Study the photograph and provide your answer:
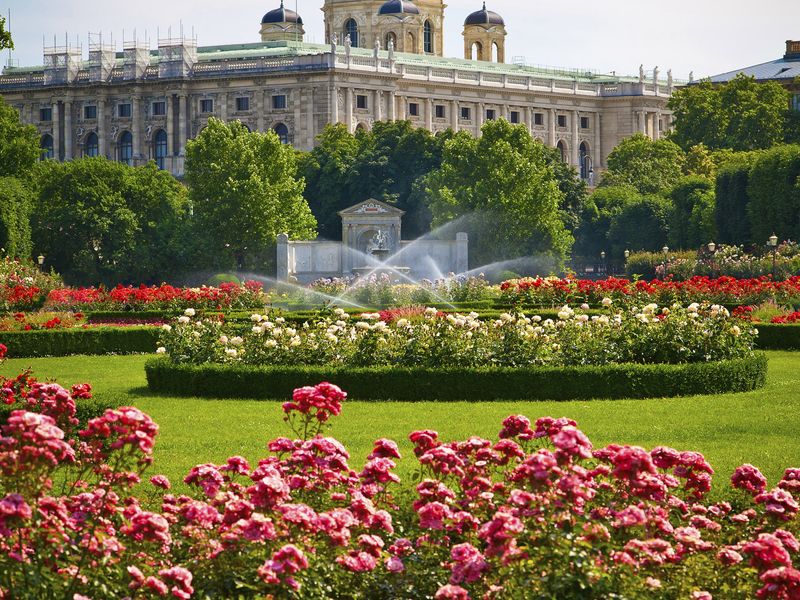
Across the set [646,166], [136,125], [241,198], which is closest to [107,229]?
[241,198]

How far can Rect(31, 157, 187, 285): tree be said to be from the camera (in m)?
65.9

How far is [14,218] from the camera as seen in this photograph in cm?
6284

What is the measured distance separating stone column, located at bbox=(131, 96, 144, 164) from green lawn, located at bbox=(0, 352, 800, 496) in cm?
9393

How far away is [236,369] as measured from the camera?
73.7 feet

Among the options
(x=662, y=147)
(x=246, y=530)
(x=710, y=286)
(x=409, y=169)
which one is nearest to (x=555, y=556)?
(x=246, y=530)

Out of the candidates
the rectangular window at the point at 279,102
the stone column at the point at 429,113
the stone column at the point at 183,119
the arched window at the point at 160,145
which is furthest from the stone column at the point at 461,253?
the stone column at the point at 429,113

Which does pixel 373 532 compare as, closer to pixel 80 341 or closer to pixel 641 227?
pixel 80 341

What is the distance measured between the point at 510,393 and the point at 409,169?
6050 cm

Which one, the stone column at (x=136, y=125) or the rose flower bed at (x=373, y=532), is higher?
the stone column at (x=136, y=125)

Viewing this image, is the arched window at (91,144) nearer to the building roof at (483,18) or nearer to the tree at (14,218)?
the building roof at (483,18)

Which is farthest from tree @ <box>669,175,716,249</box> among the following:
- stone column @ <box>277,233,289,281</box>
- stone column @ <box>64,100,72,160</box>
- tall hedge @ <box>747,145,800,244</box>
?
stone column @ <box>64,100,72,160</box>

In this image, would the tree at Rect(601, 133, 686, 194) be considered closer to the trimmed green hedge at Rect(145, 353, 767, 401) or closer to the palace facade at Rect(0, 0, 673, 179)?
the palace facade at Rect(0, 0, 673, 179)

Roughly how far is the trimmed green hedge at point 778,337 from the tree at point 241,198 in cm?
3699

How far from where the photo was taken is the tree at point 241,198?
65.2m
